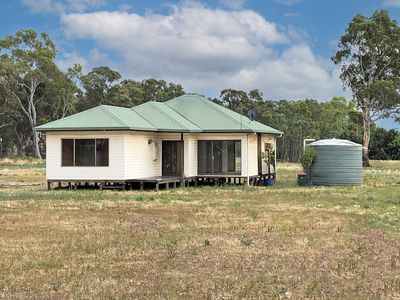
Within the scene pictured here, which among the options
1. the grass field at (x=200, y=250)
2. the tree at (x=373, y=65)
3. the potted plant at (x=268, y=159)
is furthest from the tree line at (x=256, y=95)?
the grass field at (x=200, y=250)

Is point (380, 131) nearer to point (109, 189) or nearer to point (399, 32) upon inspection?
point (399, 32)

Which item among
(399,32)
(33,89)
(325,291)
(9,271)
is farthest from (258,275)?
(33,89)

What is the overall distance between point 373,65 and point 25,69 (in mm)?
34180

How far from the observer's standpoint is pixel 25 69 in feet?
196

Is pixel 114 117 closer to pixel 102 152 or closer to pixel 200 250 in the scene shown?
pixel 102 152

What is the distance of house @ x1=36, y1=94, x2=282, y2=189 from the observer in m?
22.4

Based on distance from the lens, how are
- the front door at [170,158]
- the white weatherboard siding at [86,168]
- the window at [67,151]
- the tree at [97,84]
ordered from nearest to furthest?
the white weatherboard siding at [86,168] → the window at [67,151] → the front door at [170,158] → the tree at [97,84]

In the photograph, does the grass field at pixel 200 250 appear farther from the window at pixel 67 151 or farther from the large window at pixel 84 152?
the window at pixel 67 151

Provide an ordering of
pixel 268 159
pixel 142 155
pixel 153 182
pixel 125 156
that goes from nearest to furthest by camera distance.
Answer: pixel 125 156 → pixel 153 182 → pixel 142 155 → pixel 268 159

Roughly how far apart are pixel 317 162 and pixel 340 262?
17.1m

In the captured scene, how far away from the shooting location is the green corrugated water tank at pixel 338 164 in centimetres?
2486

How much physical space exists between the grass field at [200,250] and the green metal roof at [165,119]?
596 centimetres

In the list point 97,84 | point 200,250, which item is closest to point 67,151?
point 200,250

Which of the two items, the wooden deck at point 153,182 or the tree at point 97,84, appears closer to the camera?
the wooden deck at point 153,182
